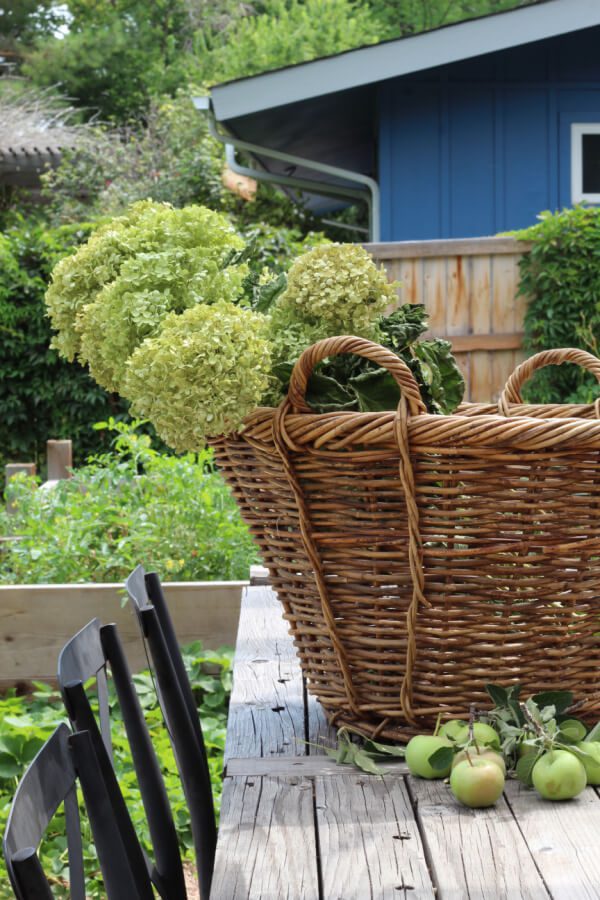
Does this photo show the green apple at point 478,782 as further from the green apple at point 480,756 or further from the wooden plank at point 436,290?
the wooden plank at point 436,290

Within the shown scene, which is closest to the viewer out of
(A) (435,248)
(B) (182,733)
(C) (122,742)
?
(B) (182,733)

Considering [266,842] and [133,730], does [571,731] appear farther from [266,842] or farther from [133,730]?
[133,730]

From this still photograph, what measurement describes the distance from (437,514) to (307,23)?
20.7 metres

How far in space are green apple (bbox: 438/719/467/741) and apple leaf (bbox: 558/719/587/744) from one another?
107 millimetres

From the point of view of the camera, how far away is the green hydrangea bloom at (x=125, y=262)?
4.42ft

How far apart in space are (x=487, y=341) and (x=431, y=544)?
→ 195 inches

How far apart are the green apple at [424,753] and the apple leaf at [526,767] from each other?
76 mm

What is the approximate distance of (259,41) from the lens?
1966 cm

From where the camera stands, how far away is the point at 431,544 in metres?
1.18

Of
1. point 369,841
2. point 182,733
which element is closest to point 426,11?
point 182,733

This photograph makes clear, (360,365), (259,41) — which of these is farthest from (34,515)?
(259,41)

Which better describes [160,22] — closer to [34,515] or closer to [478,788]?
[34,515]

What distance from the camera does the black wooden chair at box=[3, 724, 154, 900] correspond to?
2.78 ft

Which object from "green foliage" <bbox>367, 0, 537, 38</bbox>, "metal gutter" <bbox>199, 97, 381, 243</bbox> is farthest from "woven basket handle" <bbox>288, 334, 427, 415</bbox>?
"green foliage" <bbox>367, 0, 537, 38</bbox>
